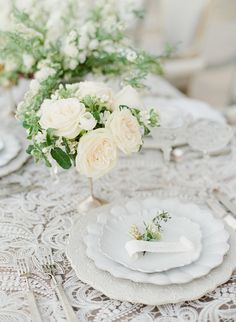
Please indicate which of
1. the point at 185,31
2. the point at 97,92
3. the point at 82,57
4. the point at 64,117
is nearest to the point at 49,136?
the point at 64,117

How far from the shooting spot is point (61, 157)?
3.67 ft

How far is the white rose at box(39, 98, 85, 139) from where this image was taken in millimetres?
1092

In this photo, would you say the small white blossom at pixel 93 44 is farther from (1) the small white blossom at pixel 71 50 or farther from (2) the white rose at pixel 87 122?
(2) the white rose at pixel 87 122

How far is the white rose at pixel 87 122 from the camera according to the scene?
1.08 meters

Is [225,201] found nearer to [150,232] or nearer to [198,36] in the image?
[150,232]

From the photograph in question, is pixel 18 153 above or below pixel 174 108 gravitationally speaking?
below

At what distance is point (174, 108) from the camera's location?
1.72m

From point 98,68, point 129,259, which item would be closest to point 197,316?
point 129,259

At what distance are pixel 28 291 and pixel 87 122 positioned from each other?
354 millimetres

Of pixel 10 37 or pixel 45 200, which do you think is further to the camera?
pixel 10 37

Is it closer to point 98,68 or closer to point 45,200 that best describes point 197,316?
point 45,200

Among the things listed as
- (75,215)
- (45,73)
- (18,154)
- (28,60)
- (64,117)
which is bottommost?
(75,215)

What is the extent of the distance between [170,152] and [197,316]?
663 millimetres

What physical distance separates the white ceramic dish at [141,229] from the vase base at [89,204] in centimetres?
10
